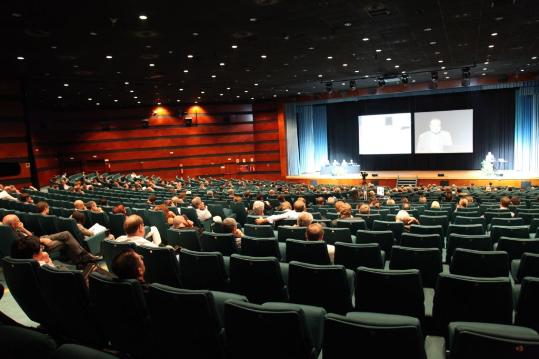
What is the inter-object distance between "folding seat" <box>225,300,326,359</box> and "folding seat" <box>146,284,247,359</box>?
0.13 m

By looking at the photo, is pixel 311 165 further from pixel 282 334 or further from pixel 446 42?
pixel 282 334

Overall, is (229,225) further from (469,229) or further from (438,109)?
(438,109)

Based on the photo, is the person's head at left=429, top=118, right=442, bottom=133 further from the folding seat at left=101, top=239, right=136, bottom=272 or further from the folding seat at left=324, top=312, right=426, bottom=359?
the folding seat at left=324, top=312, right=426, bottom=359

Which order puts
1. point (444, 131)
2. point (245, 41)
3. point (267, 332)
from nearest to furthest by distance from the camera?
point (267, 332)
point (245, 41)
point (444, 131)

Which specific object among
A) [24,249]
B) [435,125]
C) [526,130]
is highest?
[435,125]

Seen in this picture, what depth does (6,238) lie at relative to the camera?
5.47m

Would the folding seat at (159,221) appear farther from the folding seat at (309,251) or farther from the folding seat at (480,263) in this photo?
the folding seat at (480,263)

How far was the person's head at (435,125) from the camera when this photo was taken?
26297 millimetres

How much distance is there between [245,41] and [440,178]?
1619 centimetres

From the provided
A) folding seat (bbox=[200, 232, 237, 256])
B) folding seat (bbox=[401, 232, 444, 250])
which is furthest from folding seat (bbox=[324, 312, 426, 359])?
folding seat (bbox=[401, 232, 444, 250])

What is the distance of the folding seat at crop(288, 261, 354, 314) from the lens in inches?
130

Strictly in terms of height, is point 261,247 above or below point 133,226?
below

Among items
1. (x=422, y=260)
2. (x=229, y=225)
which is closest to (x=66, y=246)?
(x=229, y=225)

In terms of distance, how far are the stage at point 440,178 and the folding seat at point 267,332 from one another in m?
22.6
